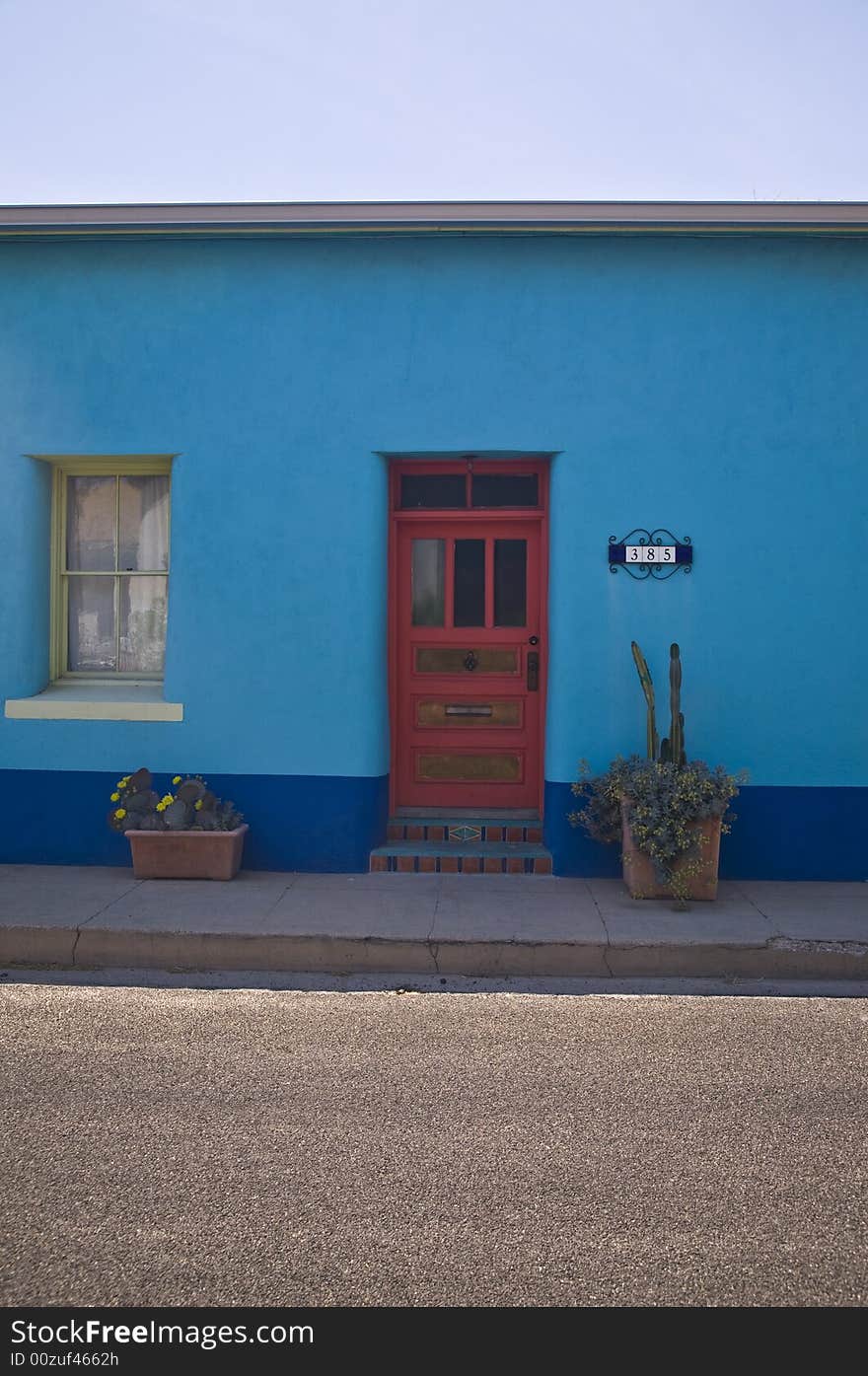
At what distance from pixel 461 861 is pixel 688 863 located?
5.35 feet

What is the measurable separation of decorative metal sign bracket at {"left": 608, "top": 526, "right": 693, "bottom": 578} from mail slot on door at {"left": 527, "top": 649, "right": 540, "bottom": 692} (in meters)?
0.89

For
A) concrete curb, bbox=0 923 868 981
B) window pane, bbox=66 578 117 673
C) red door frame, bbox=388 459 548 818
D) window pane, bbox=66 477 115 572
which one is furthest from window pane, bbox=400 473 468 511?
concrete curb, bbox=0 923 868 981

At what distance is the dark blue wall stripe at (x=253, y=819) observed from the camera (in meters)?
7.11

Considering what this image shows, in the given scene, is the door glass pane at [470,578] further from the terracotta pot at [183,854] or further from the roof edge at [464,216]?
→ the terracotta pot at [183,854]

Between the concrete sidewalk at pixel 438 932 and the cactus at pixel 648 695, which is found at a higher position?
the cactus at pixel 648 695

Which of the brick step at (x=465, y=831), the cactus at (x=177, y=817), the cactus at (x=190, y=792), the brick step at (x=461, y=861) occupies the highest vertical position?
the cactus at (x=190, y=792)

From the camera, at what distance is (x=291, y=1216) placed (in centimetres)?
296

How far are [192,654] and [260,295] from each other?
257 centimetres

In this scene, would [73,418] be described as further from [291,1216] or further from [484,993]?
[291,1216]

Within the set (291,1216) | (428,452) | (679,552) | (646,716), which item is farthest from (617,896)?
(291,1216)

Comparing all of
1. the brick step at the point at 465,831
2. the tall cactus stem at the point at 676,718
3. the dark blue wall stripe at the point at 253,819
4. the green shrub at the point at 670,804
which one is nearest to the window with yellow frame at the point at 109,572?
the dark blue wall stripe at the point at 253,819

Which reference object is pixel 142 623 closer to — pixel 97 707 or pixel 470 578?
pixel 97 707

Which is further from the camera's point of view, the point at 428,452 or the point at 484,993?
the point at 428,452

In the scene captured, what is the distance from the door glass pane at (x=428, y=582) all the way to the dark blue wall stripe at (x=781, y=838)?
161 cm
